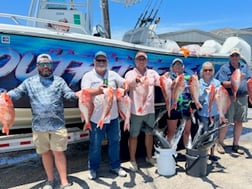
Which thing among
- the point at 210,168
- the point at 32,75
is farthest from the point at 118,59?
the point at 210,168

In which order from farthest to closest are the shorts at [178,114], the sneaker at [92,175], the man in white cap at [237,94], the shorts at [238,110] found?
1. the shorts at [238,110]
2. the man in white cap at [237,94]
3. the shorts at [178,114]
4. the sneaker at [92,175]

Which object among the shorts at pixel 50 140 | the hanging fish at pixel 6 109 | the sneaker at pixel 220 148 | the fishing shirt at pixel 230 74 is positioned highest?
the fishing shirt at pixel 230 74

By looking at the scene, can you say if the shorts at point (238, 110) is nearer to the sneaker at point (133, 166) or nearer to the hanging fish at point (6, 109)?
the sneaker at point (133, 166)

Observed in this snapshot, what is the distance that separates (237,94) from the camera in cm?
483

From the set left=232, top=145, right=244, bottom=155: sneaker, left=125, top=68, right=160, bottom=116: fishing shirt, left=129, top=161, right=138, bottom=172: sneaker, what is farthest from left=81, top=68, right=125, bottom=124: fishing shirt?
left=232, top=145, right=244, bottom=155: sneaker

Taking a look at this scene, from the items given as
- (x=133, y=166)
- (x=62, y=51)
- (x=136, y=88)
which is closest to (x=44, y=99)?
(x=62, y=51)

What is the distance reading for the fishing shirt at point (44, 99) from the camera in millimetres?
3326

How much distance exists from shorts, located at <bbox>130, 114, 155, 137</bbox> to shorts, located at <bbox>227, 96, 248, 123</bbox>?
155cm

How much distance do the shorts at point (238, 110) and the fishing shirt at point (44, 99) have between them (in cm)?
278

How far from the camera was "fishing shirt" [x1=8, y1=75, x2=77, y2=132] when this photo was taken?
3.33 meters

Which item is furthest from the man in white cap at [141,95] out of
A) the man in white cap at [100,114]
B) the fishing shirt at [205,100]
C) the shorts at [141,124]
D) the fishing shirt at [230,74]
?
the fishing shirt at [230,74]

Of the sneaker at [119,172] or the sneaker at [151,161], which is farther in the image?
the sneaker at [151,161]

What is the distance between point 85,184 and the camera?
3785 millimetres

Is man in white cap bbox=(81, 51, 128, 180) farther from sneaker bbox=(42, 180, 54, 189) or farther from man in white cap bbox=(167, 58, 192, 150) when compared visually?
man in white cap bbox=(167, 58, 192, 150)
